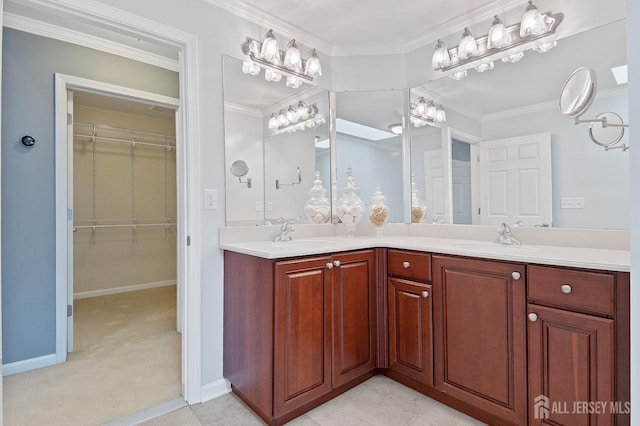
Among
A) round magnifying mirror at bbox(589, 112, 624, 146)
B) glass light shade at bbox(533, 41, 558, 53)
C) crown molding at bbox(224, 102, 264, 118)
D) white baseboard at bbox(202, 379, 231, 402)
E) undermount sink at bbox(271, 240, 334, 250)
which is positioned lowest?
white baseboard at bbox(202, 379, 231, 402)

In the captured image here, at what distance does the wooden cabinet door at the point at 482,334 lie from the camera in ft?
4.90

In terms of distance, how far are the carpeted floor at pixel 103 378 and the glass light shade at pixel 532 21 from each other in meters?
3.03

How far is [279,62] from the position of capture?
234cm

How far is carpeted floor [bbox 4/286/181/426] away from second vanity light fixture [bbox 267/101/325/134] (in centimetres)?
186

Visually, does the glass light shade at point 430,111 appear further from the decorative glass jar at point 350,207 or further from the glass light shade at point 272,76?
the glass light shade at point 272,76

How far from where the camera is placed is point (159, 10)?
5.92ft

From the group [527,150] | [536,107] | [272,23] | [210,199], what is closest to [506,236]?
[527,150]

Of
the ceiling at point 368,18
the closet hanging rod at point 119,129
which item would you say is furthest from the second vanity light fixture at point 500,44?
the closet hanging rod at point 119,129

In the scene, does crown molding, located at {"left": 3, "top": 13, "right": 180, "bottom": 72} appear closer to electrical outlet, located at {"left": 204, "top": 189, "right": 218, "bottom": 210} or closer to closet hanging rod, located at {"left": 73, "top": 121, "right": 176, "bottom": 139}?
electrical outlet, located at {"left": 204, "top": 189, "right": 218, "bottom": 210}

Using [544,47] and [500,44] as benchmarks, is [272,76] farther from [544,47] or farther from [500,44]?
[544,47]

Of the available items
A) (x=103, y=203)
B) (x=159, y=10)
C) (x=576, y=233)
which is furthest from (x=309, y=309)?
(x=103, y=203)

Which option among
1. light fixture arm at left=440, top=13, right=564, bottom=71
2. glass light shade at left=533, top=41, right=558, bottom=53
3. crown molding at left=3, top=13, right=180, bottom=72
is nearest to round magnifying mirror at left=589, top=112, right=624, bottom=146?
glass light shade at left=533, top=41, right=558, bottom=53

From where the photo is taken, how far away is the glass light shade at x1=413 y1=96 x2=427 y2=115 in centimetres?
255

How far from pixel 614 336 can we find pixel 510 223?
92cm
